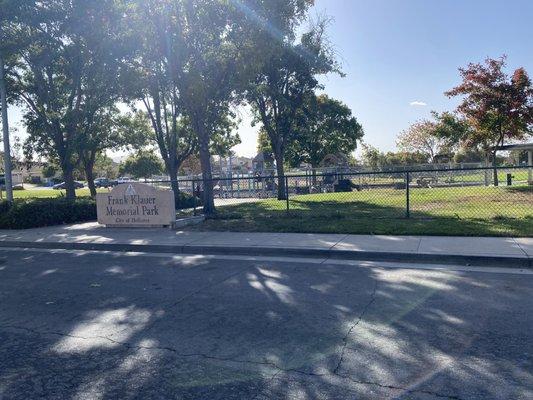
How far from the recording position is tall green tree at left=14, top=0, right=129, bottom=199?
1630 cm

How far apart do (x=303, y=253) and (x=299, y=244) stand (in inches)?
23.3

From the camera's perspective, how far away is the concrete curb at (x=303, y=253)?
757 centimetres

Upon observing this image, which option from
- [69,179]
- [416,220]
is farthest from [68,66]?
[416,220]

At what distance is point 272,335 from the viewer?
4785 mm

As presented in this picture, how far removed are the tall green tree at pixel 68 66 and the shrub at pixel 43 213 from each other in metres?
3.82

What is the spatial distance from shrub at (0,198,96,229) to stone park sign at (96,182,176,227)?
2.46 meters

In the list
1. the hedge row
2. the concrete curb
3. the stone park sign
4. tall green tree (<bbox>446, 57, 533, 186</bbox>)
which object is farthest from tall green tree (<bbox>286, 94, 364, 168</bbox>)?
the concrete curb

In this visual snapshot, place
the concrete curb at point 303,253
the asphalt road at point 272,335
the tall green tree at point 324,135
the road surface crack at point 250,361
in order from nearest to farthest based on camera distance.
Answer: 1. the road surface crack at point 250,361
2. the asphalt road at point 272,335
3. the concrete curb at point 303,253
4. the tall green tree at point 324,135

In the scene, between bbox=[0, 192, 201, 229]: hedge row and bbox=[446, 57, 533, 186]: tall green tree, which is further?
bbox=[446, 57, 533, 186]: tall green tree

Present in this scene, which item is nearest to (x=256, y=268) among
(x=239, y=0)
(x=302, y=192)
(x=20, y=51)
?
(x=239, y=0)

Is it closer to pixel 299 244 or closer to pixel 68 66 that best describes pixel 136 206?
pixel 299 244

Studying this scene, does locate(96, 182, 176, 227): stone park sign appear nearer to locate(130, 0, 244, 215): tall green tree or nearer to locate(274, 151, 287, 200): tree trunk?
locate(130, 0, 244, 215): tall green tree

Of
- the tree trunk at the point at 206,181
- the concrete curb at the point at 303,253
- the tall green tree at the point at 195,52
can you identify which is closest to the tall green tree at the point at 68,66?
the tall green tree at the point at 195,52

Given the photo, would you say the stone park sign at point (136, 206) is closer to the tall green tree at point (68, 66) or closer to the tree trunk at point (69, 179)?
the tall green tree at point (68, 66)
